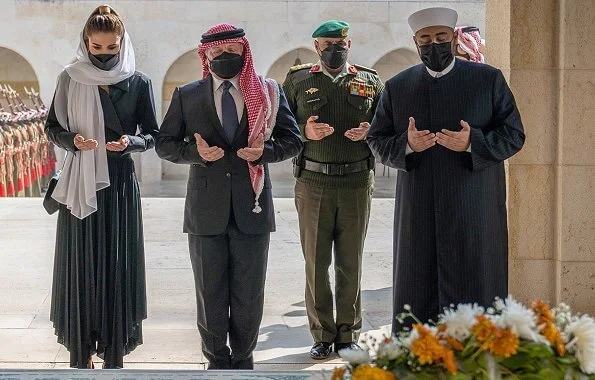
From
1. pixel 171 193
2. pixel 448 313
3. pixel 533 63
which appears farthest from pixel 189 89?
pixel 171 193

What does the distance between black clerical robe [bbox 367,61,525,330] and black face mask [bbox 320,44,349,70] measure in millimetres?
1379

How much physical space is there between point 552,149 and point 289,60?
1829 centimetres

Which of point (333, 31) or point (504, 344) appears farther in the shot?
point (333, 31)

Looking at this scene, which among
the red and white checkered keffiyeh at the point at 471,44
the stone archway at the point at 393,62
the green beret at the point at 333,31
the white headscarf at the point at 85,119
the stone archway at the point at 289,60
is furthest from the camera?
the stone archway at the point at 393,62

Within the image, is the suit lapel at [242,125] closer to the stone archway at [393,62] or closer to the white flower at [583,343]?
the white flower at [583,343]

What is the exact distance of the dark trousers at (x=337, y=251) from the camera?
5.87 m

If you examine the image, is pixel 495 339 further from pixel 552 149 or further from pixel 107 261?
pixel 552 149

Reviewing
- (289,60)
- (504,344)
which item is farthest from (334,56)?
(289,60)

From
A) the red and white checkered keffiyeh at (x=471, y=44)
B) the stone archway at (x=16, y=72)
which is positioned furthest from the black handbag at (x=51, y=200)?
the stone archway at (x=16, y=72)

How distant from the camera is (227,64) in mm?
5000

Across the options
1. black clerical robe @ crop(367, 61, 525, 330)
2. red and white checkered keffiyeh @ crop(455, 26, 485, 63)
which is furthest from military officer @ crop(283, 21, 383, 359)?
black clerical robe @ crop(367, 61, 525, 330)

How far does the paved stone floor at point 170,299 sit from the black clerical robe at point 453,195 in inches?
57.3

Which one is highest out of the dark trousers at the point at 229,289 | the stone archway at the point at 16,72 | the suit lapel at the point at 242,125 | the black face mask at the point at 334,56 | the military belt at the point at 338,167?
the stone archway at the point at 16,72

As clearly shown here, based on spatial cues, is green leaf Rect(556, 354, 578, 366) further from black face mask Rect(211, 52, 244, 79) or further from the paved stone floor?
the paved stone floor
